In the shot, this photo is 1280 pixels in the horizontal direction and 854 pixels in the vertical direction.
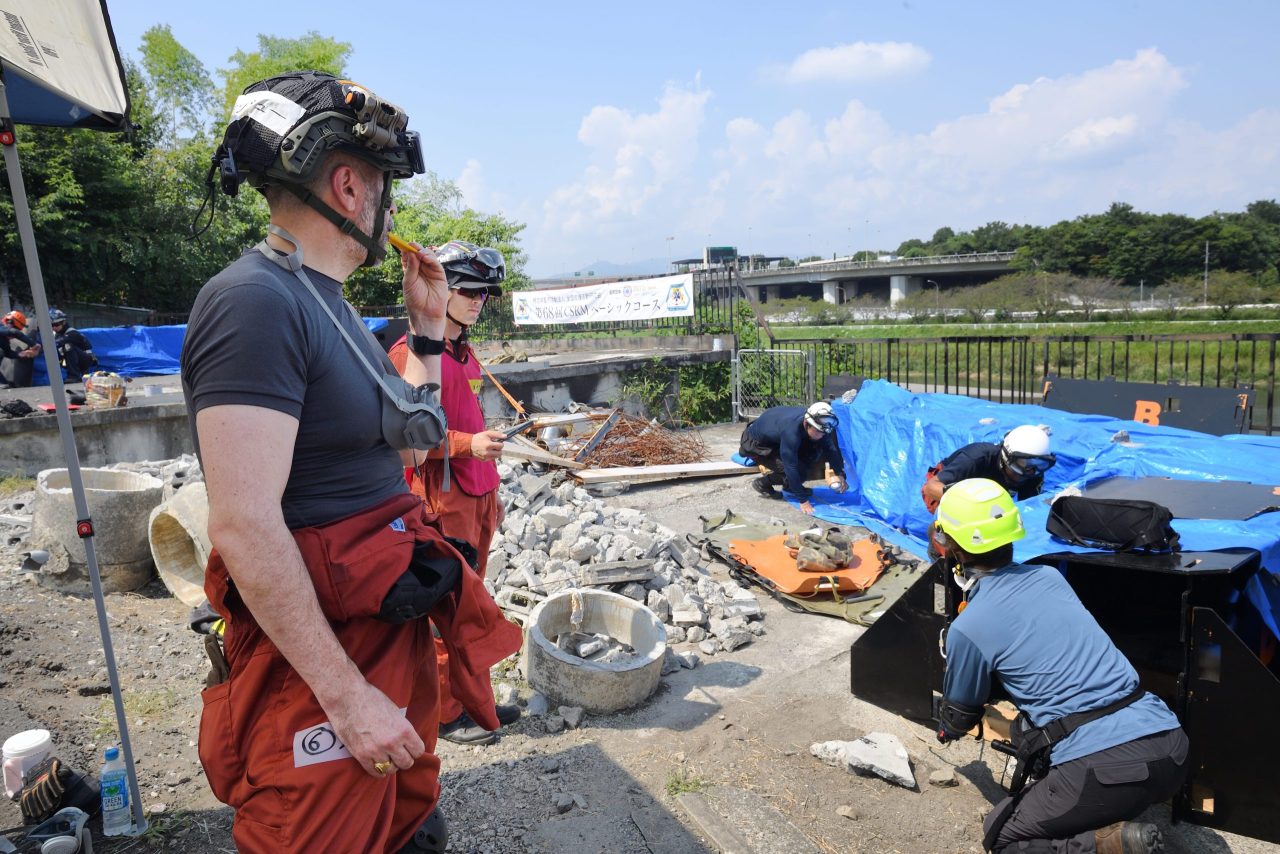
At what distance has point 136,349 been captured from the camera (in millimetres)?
15008

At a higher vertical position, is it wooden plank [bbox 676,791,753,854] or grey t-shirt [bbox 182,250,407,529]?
grey t-shirt [bbox 182,250,407,529]

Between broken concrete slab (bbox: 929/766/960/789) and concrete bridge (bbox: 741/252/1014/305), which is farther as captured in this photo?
concrete bridge (bbox: 741/252/1014/305)

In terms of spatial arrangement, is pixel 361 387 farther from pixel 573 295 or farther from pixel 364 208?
pixel 573 295

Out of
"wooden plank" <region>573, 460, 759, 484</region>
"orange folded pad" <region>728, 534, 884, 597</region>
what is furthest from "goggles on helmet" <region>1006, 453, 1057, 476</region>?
"wooden plank" <region>573, 460, 759, 484</region>

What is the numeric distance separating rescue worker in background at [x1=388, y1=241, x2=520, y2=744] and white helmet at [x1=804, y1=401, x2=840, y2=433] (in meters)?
5.04

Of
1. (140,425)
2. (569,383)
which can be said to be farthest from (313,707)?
(569,383)

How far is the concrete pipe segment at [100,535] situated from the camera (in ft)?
16.3

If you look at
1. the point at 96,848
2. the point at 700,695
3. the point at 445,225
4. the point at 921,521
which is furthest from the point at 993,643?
the point at 445,225

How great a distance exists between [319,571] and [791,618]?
4600mm

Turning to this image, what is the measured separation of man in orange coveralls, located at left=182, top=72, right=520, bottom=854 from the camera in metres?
1.27

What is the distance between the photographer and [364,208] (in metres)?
1.62

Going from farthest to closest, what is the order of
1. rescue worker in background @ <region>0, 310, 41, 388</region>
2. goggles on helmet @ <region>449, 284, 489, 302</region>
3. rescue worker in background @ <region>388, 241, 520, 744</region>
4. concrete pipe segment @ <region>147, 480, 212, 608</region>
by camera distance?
rescue worker in background @ <region>0, 310, 41, 388</region>
concrete pipe segment @ <region>147, 480, 212, 608</region>
goggles on helmet @ <region>449, 284, 489, 302</region>
rescue worker in background @ <region>388, 241, 520, 744</region>

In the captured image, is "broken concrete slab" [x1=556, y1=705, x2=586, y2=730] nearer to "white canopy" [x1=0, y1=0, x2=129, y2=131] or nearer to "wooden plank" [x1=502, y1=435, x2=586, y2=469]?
"white canopy" [x1=0, y1=0, x2=129, y2=131]

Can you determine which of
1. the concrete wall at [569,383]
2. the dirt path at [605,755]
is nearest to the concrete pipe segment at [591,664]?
the dirt path at [605,755]
